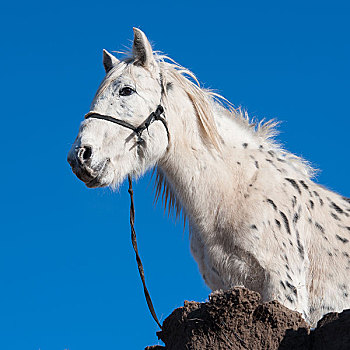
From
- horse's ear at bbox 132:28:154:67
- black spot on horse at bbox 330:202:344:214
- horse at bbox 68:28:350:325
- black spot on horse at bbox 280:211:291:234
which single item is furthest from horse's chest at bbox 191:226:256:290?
horse's ear at bbox 132:28:154:67

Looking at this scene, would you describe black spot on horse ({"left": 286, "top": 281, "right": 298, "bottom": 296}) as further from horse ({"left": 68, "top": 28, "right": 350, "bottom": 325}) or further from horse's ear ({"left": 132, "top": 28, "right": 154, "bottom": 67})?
horse's ear ({"left": 132, "top": 28, "right": 154, "bottom": 67})

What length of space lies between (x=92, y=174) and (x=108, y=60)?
146 centimetres

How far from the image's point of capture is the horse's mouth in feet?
16.2

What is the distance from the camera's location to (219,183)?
5199mm

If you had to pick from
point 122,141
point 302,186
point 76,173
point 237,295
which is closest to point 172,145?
point 122,141

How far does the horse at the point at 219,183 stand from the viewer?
15.9ft

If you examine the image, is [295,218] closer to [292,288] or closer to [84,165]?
[292,288]

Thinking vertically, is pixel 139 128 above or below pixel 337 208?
above

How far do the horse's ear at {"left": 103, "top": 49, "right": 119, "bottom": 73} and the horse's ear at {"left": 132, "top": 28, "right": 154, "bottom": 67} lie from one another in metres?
0.39

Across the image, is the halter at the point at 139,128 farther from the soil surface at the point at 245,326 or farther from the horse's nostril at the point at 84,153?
the soil surface at the point at 245,326

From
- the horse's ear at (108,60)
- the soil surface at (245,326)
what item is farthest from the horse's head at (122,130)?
the soil surface at (245,326)

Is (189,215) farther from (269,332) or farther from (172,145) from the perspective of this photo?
(269,332)

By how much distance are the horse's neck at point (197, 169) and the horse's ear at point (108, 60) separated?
0.87m

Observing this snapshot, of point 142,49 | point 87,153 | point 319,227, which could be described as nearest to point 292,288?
point 319,227
